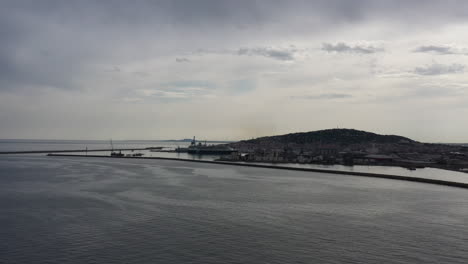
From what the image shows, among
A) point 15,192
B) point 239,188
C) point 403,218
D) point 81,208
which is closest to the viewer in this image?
point 403,218

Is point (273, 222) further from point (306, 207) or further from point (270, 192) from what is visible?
point (270, 192)

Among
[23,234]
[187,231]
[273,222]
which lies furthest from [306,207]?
[23,234]

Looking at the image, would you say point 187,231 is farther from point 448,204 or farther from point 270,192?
point 448,204

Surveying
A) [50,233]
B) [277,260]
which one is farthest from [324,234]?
[50,233]

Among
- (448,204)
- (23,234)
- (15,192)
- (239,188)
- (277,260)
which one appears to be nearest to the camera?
(277,260)

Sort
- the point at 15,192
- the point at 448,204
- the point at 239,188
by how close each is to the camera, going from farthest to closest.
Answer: the point at 239,188 < the point at 15,192 < the point at 448,204

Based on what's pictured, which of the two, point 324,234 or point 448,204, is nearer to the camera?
point 324,234
